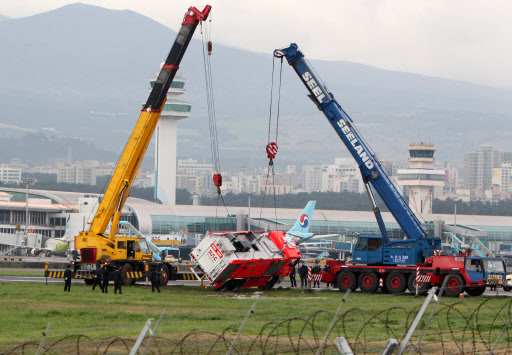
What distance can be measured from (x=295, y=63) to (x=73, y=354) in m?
29.2

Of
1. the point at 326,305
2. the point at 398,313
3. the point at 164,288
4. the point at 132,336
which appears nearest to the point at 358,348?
the point at 132,336

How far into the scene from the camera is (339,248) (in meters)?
137

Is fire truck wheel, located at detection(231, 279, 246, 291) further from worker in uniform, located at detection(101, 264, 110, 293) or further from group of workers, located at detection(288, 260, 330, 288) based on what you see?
worker in uniform, located at detection(101, 264, 110, 293)

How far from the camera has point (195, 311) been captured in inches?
1221

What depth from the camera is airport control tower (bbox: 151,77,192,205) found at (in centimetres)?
18425

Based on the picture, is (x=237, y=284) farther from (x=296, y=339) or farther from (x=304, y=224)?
(x=304, y=224)

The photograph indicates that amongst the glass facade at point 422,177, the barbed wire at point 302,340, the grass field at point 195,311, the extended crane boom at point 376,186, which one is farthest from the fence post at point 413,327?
the glass facade at point 422,177

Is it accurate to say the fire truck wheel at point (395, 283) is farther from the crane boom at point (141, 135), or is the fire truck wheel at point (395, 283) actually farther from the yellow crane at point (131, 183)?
the crane boom at point (141, 135)

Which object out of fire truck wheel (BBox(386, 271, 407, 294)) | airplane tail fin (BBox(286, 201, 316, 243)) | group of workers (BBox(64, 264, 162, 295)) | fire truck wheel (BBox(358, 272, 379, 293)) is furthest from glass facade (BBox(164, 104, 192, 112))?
fire truck wheel (BBox(386, 271, 407, 294))

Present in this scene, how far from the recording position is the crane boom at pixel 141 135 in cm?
4628

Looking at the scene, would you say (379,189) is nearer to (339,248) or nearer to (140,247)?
(140,247)

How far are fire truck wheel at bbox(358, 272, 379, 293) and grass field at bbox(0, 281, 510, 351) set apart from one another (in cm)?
130

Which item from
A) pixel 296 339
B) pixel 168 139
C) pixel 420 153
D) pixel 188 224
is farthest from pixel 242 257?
pixel 420 153

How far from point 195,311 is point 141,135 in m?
17.2
